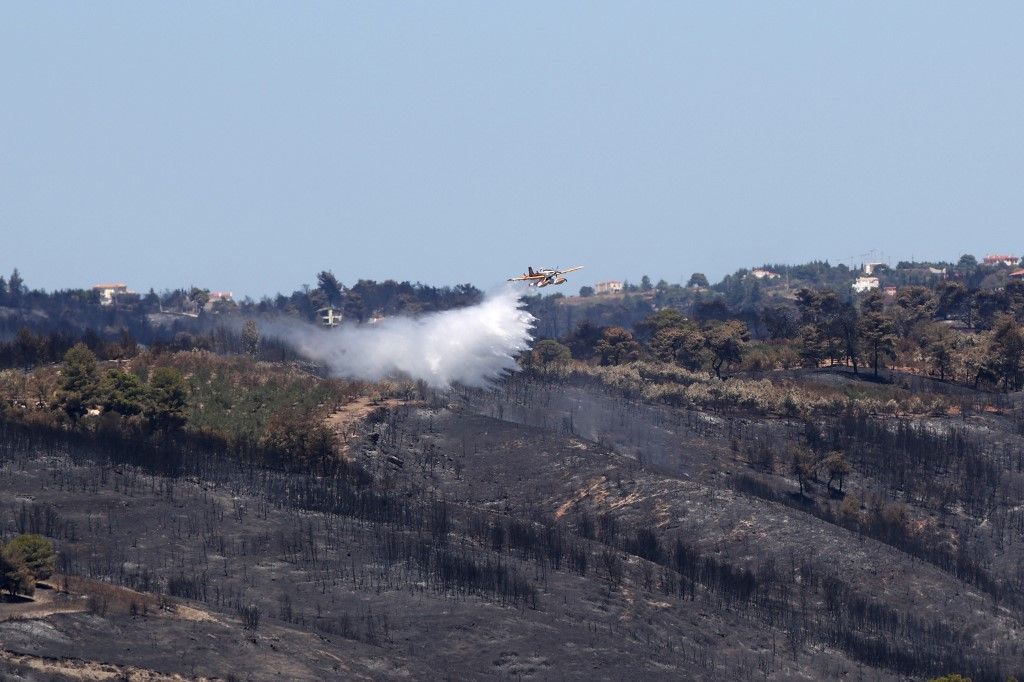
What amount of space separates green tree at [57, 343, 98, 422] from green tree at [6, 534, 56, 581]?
143ft

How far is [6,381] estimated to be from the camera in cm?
15275

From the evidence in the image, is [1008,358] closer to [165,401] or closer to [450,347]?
[450,347]

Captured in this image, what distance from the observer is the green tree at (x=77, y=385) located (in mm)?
144000

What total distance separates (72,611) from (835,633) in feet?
152

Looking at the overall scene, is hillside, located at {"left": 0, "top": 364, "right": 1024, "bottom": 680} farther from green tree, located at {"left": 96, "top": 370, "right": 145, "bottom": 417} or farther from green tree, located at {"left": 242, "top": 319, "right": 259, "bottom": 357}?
green tree, located at {"left": 242, "top": 319, "right": 259, "bottom": 357}

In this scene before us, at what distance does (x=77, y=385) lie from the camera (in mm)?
145750

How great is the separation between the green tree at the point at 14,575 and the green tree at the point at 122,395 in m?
49.5

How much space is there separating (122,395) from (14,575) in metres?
51.4

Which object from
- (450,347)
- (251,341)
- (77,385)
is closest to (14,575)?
(77,385)

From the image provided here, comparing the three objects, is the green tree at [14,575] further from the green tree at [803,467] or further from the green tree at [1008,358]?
the green tree at [1008,358]

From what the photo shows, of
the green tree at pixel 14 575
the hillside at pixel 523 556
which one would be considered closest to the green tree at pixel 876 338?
the hillside at pixel 523 556

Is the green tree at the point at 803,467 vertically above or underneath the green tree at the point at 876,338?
underneath

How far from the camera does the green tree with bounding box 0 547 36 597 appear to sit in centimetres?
9456

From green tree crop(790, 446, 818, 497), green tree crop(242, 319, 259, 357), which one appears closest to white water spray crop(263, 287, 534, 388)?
green tree crop(242, 319, 259, 357)
